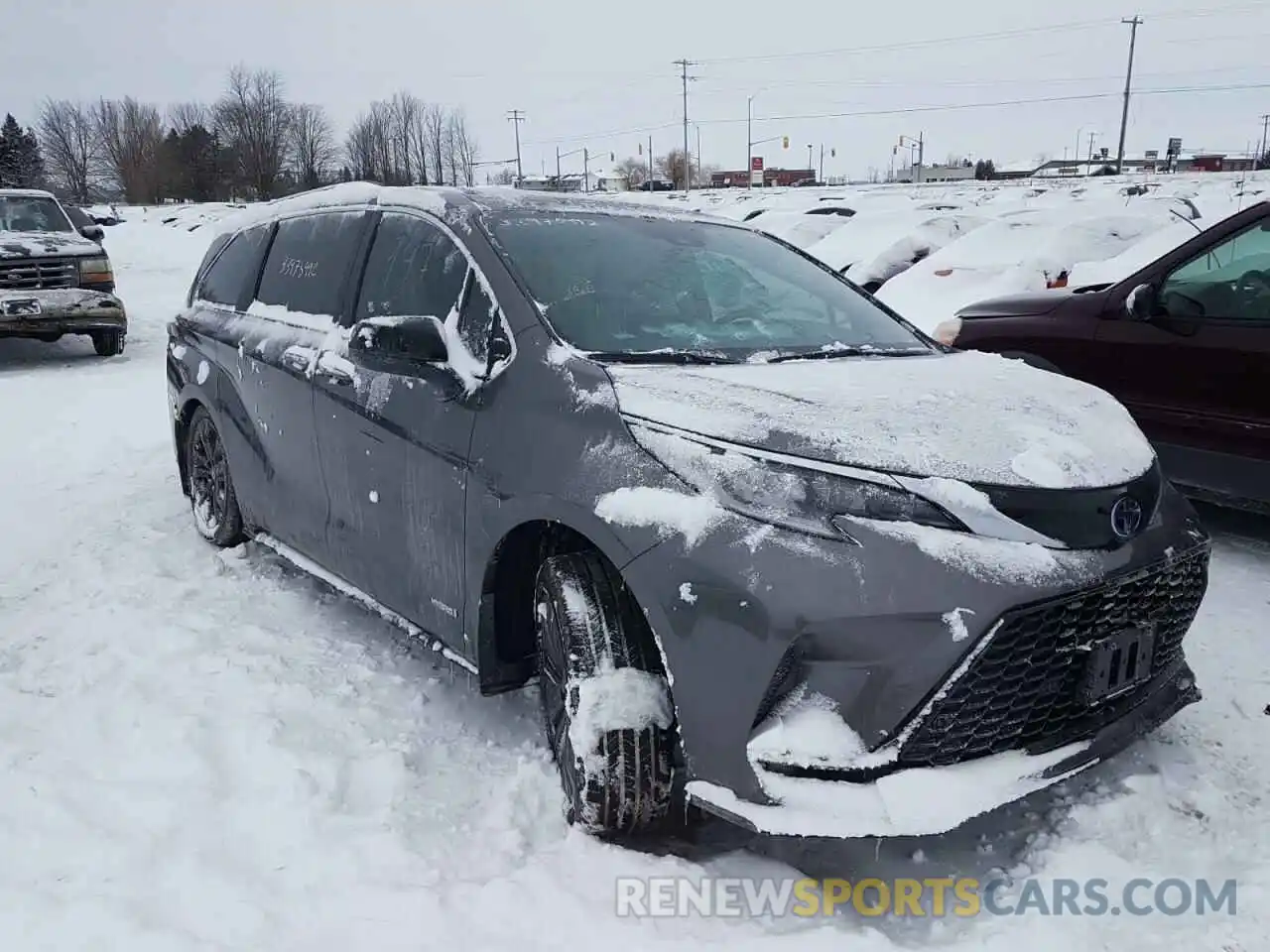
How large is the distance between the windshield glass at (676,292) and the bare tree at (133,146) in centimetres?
8446

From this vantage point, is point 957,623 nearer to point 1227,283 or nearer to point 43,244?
point 1227,283

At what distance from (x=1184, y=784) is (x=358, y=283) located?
3138mm

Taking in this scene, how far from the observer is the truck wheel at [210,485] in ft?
15.1

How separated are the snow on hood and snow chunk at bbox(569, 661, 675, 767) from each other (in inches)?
406

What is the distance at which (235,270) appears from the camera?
15.4 feet

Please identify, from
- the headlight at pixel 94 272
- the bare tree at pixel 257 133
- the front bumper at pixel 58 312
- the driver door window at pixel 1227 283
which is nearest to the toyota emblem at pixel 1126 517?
the driver door window at pixel 1227 283

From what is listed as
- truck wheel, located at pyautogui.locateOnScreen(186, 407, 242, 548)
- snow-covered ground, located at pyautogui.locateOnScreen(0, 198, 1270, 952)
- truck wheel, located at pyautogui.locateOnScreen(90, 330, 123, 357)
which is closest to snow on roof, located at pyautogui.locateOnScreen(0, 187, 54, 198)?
truck wheel, located at pyautogui.locateOnScreen(90, 330, 123, 357)

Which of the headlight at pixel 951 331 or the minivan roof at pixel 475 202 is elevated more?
the minivan roof at pixel 475 202

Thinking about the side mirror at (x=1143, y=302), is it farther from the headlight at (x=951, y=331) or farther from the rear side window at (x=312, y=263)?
the rear side window at (x=312, y=263)

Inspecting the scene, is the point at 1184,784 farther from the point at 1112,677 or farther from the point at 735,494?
the point at 735,494

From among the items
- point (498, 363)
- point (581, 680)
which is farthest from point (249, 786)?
point (498, 363)

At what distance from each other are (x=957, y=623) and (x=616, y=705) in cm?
86

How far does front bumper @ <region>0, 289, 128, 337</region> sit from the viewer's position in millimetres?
10047

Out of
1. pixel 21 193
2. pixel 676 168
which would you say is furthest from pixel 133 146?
pixel 21 193
